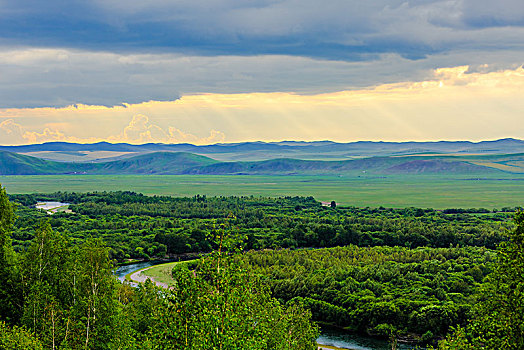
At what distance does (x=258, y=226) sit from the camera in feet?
443

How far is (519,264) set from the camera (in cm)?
2364

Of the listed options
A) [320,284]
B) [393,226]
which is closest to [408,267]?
[320,284]

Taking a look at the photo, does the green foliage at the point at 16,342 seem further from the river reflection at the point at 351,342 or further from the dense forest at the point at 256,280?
the river reflection at the point at 351,342

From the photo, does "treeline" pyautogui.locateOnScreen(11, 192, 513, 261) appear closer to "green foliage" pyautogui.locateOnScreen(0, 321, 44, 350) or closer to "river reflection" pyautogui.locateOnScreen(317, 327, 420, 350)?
"river reflection" pyautogui.locateOnScreen(317, 327, 420, 350)

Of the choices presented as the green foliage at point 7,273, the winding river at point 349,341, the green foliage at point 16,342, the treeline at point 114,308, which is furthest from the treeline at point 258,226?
the green foliage at point 16,342

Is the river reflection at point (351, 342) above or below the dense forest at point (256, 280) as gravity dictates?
below

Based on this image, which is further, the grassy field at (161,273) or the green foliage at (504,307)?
the grassy field at (161,273)

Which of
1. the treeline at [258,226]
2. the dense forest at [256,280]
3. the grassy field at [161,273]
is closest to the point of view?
the dense forest at [256,280]

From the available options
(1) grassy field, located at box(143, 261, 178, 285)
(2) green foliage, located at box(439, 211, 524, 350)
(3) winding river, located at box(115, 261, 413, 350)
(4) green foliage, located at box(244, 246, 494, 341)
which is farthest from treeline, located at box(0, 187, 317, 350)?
(1) grassy field, located at box(143, 261, 178, 285)

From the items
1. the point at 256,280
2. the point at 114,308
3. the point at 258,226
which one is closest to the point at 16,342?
the point at 114,308

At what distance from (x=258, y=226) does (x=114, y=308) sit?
104 meters

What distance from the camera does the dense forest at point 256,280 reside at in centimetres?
1872

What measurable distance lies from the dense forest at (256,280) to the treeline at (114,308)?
6 centimetres

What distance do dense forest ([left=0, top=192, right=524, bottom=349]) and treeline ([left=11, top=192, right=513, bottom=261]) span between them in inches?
15.8
